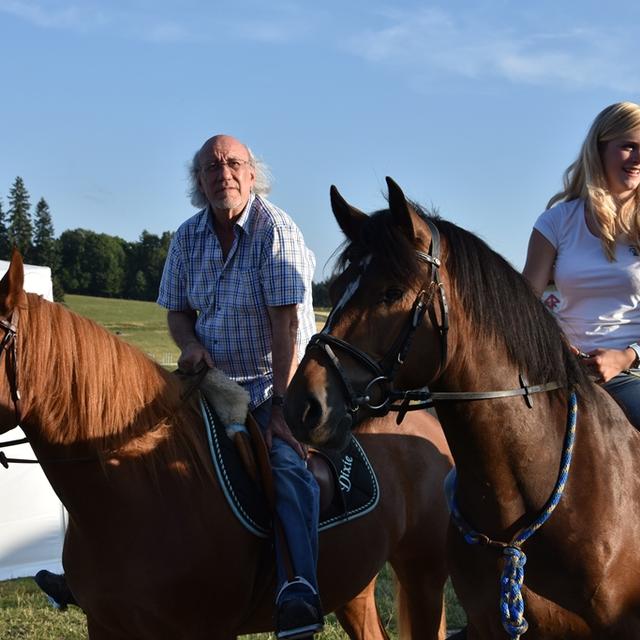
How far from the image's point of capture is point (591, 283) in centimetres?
337

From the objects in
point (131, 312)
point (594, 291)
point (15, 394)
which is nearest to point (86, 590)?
point (15, 394)

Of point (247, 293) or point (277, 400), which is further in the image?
point (247, 293)

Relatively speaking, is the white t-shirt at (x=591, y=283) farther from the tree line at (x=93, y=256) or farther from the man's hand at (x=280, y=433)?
the tree line at (x=93, y=256)

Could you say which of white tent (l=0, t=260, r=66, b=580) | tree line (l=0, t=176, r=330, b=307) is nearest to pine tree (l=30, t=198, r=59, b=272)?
tree line (l=0, t=176, r=330, b=307)

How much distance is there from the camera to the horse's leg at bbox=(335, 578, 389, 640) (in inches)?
182

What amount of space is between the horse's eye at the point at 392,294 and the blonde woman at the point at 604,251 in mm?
1093

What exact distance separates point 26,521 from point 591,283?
253 inches

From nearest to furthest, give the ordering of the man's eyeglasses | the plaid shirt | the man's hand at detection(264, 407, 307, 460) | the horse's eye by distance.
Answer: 1. the horse's eye
2. the man's hand at detection(264, 407, 307, 460)
3. the plaid shirt
4. the man's eyeglasses

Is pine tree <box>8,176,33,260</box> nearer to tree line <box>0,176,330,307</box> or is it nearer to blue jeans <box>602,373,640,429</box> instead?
tree line <box>0,176,330,307</box>

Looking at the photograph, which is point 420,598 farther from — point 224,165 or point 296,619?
point 224,165

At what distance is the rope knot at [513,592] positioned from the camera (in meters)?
2.64

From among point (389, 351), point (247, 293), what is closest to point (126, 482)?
point (247, 293)

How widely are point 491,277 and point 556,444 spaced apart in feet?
2.13

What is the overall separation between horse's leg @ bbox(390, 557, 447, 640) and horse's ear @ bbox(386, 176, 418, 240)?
2656mm
